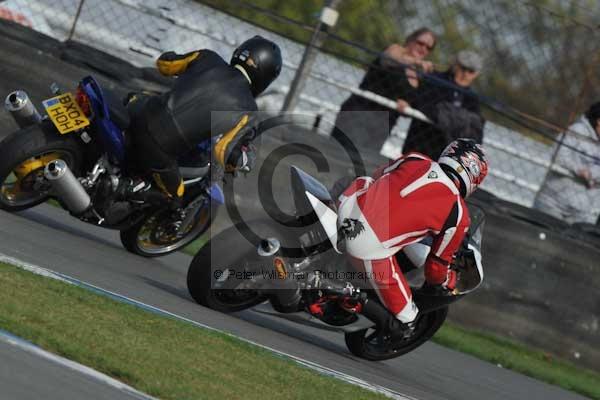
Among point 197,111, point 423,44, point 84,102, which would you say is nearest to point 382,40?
point 423,44

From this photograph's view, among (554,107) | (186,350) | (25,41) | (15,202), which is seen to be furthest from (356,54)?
(186,350)

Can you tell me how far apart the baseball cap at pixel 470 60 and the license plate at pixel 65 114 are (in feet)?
14.9

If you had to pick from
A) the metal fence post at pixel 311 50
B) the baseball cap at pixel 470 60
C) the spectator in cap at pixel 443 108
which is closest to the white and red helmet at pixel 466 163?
the metal fence post at pixel 311 50

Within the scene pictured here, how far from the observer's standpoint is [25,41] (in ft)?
34.1

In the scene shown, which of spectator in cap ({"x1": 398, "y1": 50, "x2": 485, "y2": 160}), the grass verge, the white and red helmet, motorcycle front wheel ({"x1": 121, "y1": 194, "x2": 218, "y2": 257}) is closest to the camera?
the grass verge

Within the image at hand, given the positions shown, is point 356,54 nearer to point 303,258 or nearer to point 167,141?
point 167,141

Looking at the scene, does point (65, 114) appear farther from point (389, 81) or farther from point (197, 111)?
point (389, 81)

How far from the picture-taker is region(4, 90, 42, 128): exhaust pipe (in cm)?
794

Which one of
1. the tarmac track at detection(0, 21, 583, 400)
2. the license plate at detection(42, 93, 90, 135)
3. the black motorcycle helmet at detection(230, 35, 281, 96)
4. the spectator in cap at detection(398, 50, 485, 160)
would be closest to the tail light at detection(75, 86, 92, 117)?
the license plate at detection(42, 93, 90, 135)

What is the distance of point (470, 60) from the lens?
36.9ft

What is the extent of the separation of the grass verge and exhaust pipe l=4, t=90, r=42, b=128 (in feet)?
6.53

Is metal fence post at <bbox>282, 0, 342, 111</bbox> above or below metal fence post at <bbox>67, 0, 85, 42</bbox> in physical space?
above

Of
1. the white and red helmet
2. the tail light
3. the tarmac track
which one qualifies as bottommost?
the tarmac track

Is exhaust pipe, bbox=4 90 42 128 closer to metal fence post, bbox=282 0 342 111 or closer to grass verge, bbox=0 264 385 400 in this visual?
grass verge, bbox=0 264 385 400
